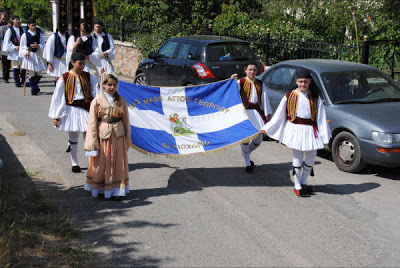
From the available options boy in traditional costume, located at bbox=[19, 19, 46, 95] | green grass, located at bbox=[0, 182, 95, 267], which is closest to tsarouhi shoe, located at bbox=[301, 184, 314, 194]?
green grass, located at bbox=[0, 182, 95, 267]

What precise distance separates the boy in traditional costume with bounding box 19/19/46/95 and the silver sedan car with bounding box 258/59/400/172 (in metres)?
8.51

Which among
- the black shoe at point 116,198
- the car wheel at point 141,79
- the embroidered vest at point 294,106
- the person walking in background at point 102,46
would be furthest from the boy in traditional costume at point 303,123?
the car wheel at point 141,79

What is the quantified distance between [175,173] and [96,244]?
2.96 metres

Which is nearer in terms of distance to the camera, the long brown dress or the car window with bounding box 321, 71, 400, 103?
the long brown dress

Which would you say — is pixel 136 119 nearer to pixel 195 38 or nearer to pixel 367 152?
pixel 367 152

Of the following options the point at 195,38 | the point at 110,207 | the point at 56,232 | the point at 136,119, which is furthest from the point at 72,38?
the point at 56,232

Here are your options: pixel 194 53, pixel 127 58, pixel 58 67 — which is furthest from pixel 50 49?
pixel 127 58

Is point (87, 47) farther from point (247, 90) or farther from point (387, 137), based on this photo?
point (387, 137)

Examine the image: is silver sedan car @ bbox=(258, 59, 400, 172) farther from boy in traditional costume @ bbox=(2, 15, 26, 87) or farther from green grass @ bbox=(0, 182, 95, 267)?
boy in traditional costume @ bbox=(2, 15, 26, 87)

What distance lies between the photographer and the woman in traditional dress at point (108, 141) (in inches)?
267

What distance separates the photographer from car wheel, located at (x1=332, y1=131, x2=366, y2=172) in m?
8.30

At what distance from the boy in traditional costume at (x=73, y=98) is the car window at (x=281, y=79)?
382 centimetres

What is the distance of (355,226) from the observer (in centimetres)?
630

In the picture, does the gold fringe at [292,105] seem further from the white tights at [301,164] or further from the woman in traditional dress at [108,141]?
the woman in traditional dress at [108,141]
